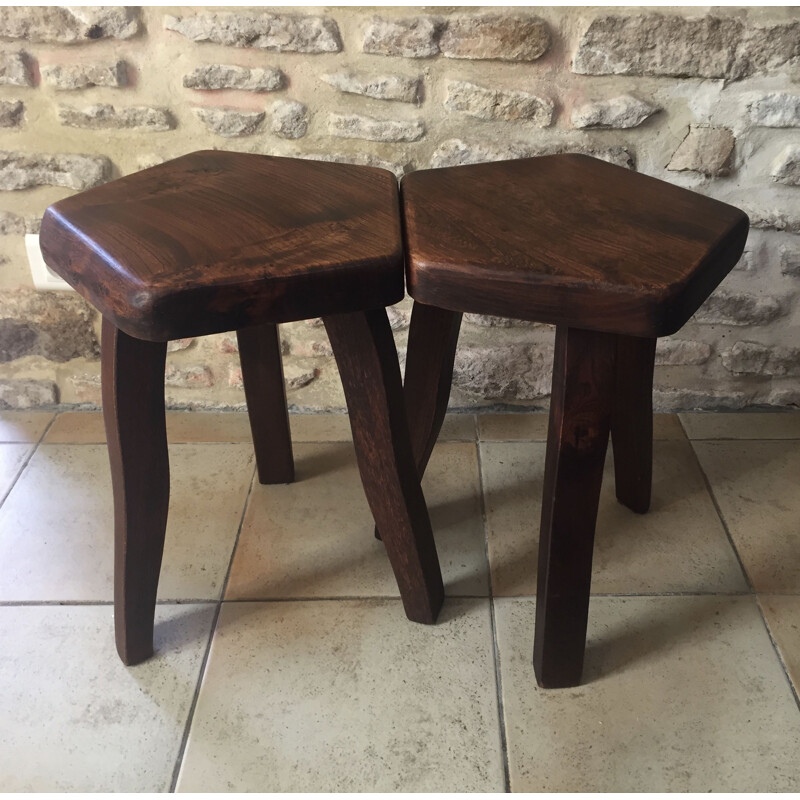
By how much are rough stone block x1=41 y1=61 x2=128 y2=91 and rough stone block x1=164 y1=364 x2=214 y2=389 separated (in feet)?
1.72

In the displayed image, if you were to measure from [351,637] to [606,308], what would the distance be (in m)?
0.63

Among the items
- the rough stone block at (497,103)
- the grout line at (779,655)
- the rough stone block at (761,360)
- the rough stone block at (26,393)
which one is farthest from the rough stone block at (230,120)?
the grout line at (779,655)

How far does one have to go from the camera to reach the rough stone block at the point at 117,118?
1335 millimetres

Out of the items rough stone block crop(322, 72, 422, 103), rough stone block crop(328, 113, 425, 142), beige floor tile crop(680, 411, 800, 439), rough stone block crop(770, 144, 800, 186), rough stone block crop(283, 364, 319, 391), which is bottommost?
beige floor tile crop(680, 411, 800, 439)

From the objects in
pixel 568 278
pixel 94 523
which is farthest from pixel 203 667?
pixel 568 278

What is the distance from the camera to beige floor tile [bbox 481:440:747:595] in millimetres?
1235

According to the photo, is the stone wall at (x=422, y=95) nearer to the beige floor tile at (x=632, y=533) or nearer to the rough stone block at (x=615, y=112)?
the rough stone block at (x=615, y=112)

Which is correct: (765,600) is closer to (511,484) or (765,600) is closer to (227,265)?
(511,484)

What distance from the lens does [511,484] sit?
1.44 m

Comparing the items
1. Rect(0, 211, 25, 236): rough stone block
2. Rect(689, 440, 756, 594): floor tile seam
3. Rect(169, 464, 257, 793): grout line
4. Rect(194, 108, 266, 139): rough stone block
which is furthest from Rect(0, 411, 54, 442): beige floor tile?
Rect(689, 440, 756, 594): floor tile seam

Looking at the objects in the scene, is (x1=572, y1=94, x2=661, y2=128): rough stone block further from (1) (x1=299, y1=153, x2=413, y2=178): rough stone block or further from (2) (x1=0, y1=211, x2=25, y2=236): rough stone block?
(2) (x1=0, y1=211, x2=25, y2=236): rough stone block

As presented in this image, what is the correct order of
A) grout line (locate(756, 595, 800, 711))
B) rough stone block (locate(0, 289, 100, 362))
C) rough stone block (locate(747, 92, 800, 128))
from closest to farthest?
1. grout line (locate(756, 595, 800, 711))
2. rough stone block (locate(747, 92, 800, 128))
3. rough stone block (locate(0, 289, 100, 362))

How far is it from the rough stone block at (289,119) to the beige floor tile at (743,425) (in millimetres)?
931

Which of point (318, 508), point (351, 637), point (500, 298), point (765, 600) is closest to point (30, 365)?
point (318, 508)
